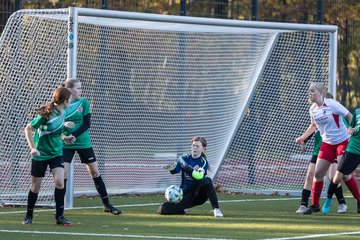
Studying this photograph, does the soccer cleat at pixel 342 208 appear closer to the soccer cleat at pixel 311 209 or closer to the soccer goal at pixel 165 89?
the soccer cleat at pixel 311 209

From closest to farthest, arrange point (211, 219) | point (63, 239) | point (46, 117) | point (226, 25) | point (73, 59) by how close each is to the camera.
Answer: point (63, 239), point (46, 117), point (211, 219), point (73, 59), point (226, 25)

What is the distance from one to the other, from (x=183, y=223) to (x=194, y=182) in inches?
48.0

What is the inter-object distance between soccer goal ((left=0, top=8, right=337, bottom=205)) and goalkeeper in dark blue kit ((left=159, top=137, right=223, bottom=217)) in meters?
1.96

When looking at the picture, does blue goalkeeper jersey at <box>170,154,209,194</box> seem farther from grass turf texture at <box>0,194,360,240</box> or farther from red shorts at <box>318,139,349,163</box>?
red shorts at <box>318,139,349,163</box>

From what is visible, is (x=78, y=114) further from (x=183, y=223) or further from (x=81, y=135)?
(x=183, y=223)

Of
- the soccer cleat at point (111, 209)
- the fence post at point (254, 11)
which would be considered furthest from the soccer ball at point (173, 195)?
the fence post at point (254, 11)

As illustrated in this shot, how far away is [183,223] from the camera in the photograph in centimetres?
1215

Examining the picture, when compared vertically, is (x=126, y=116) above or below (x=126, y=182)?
above

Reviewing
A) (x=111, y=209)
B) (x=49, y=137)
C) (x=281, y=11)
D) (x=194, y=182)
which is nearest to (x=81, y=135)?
(x=111, y=209)

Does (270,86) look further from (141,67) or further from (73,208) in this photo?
(73,208)

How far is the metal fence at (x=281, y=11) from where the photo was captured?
57.9ft

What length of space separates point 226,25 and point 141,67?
1.57 metres

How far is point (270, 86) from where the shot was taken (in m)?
17.6

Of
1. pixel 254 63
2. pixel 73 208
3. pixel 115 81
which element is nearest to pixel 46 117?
pixel 73 208
